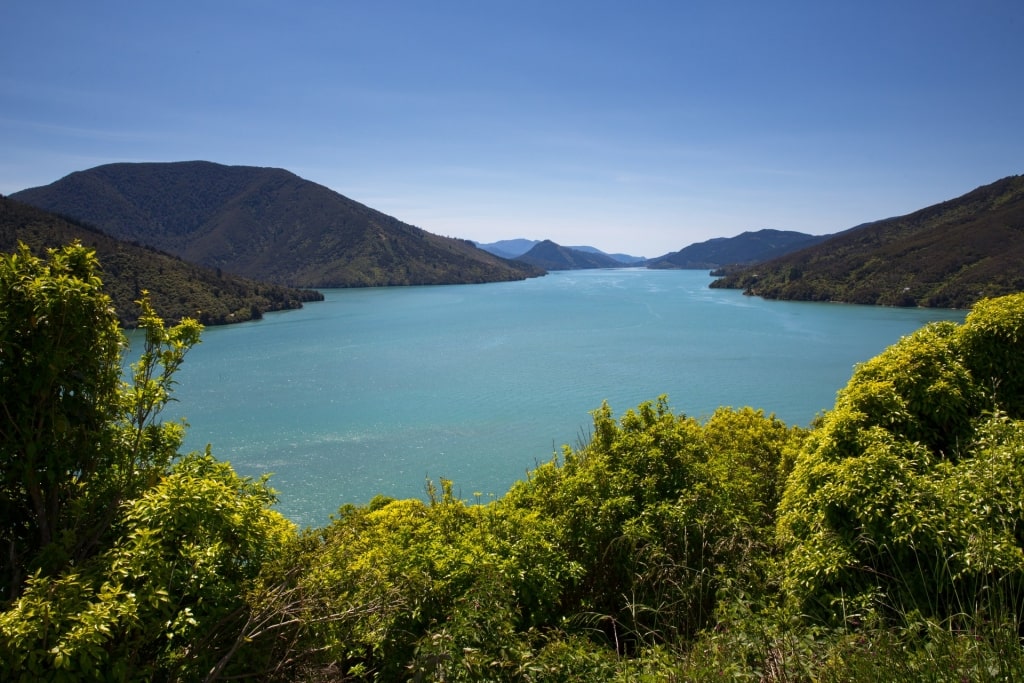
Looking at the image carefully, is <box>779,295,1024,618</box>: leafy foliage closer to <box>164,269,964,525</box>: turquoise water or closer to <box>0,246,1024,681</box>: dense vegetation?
<box>0,246,1024,681</box>: dense vegetation

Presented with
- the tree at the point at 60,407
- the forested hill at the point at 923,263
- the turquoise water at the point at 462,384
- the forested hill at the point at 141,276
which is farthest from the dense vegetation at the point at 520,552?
the forested hill at the point at 923,263

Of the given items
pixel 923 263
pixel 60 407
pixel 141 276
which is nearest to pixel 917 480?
pixel 60 407

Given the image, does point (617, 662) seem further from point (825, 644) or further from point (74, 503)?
point (74, 503)

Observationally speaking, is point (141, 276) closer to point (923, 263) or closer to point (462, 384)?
point (462, 384)

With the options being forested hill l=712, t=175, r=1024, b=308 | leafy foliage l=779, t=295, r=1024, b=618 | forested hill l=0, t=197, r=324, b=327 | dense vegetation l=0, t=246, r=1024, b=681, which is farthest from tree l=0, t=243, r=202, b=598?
forested hill l=712, t=175, r=1024, b=308

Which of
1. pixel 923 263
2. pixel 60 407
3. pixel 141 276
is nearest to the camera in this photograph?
pixel 60 407

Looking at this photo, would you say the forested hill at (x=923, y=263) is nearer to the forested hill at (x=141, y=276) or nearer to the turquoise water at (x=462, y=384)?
the turquoise water at (x=462, y=384)

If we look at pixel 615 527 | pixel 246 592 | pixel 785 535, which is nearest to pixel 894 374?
pixel 785 535
